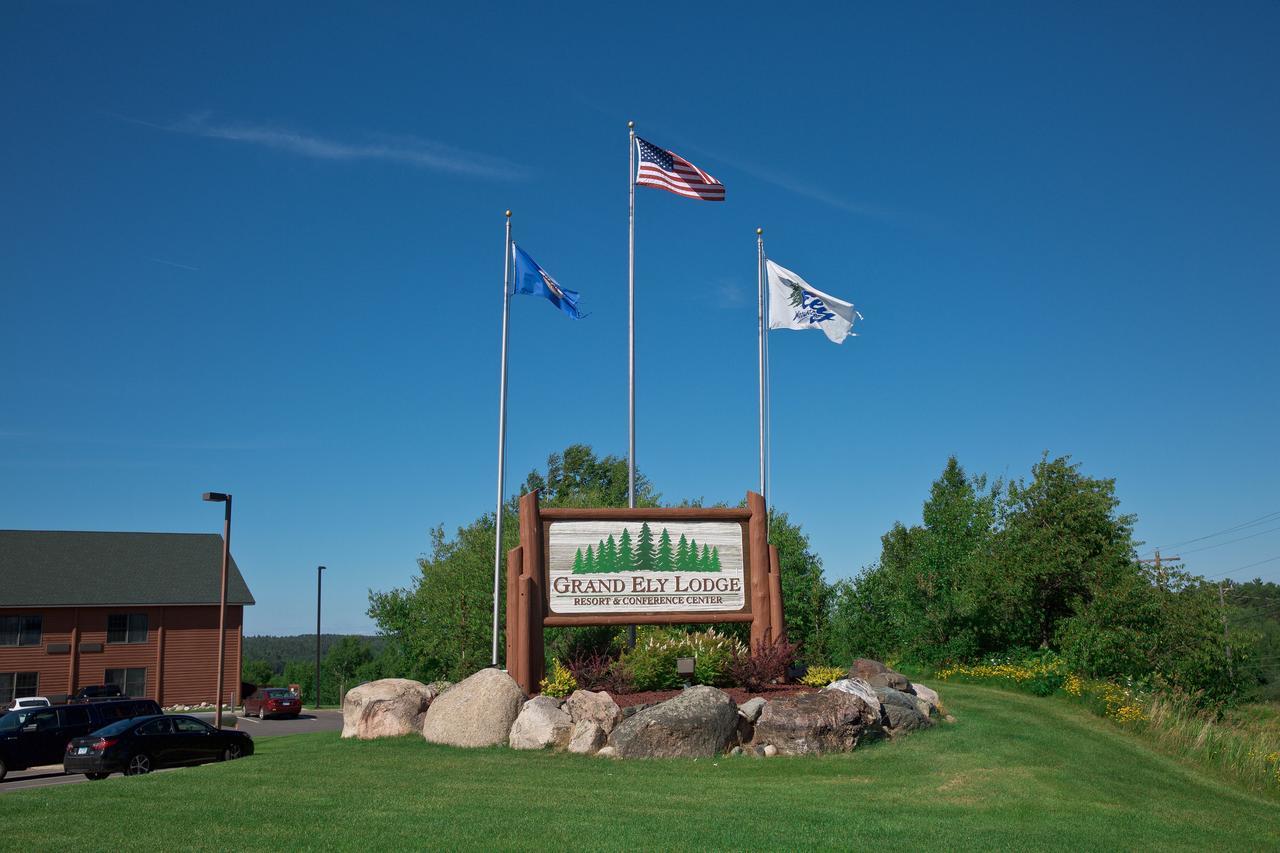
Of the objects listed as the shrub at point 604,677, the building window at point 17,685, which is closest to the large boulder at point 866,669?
the shrub at point 604,677

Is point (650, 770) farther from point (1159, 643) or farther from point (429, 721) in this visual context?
point (1159, 643)

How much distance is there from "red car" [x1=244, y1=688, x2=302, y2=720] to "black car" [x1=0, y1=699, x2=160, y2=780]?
21525 mm

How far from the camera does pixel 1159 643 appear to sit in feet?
94.7

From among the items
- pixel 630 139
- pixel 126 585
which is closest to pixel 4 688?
pixel 126 585

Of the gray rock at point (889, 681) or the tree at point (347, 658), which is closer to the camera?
the gray rock at point (889, 681)

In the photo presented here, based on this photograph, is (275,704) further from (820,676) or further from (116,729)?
(820,676)

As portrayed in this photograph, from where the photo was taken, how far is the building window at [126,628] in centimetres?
5028

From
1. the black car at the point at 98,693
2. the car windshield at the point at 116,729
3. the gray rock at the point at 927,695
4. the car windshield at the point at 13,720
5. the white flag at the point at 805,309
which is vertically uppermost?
Result: the white flag at the point at 805,309

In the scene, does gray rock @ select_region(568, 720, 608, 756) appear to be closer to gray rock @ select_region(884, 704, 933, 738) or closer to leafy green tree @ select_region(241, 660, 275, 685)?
gray rock @ select_region(884, 704, 933, 738)

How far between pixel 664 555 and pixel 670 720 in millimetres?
5350

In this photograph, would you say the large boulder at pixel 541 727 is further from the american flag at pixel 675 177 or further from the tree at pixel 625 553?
the american flag at pixel 675 177

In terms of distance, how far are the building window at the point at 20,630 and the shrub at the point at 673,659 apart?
133 feet

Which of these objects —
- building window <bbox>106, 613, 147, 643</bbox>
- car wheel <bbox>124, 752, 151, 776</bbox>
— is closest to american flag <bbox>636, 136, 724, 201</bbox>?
car wheel <bbox>124, 752, 151, 776</bbox>

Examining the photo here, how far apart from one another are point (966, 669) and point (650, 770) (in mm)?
17906
